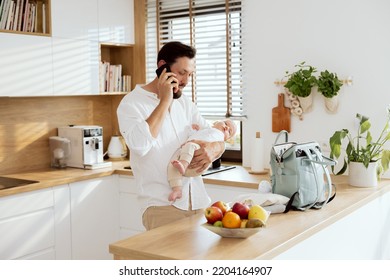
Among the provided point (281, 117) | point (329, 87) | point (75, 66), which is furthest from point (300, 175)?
point (75, 66)

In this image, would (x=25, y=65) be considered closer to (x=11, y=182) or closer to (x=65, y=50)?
(x=65, y=50)

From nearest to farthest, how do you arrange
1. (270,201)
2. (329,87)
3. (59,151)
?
(270,201) < (329,87) < (59,151)

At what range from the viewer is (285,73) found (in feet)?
12.2

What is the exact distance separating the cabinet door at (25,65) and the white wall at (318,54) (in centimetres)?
139

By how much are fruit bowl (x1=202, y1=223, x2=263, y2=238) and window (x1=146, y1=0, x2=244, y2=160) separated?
2.07 m

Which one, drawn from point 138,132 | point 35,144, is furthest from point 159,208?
point 35,144

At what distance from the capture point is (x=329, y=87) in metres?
3.42

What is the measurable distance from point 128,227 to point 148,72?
52.0 inches

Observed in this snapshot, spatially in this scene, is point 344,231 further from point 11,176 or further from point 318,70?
point 11,176

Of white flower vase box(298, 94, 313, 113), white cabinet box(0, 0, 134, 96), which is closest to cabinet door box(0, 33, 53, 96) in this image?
white cabinet box(0, 0, 134, 96)

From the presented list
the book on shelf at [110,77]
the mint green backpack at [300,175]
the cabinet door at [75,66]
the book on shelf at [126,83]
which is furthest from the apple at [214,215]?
the book on shelf at [126,83]

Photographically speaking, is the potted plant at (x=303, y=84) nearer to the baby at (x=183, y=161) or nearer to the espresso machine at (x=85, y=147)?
the baby at (x=183, y=161)

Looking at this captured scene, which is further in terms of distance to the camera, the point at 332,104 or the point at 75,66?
the point at 75,66

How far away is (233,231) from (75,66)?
91.8 inches
